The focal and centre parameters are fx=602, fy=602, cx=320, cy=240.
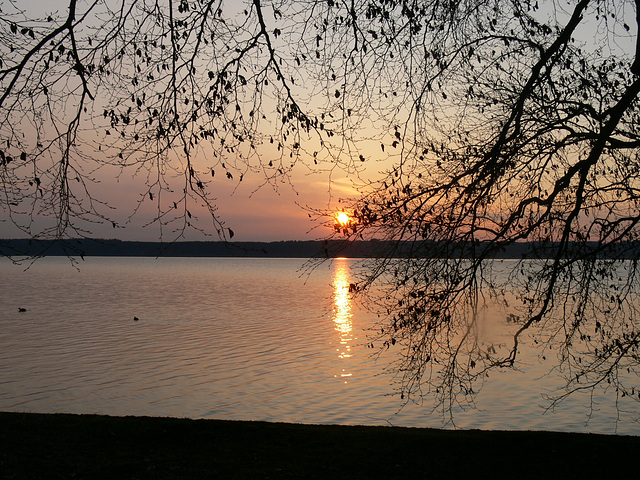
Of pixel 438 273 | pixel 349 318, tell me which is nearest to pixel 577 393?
pixel 438 273

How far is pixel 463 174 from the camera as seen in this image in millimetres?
9133

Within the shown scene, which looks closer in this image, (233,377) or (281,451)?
(281,451)

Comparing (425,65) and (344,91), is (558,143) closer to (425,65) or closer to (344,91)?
(425,65)

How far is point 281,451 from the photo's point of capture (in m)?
9.68

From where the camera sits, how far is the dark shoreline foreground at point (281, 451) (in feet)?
28.4

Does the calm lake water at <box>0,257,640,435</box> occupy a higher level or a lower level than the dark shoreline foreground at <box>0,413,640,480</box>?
lower

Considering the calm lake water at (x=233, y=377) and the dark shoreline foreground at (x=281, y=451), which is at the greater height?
the dark shoreline foreground at (x=281, y=451)

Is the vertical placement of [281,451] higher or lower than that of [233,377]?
higher

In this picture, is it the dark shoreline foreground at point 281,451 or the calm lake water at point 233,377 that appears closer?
the dark shoreline foreground at point 281,451

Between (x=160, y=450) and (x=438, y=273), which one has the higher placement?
(x=438, y=273)

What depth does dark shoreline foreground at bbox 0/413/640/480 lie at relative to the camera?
28.4 feet

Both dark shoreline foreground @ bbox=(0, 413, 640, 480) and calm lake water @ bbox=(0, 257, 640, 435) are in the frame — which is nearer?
dark shoreline foreground @ bbox=(0, 413, 640, 480)

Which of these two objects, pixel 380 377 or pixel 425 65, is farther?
pixel 380 377

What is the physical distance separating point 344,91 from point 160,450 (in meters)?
6.31
